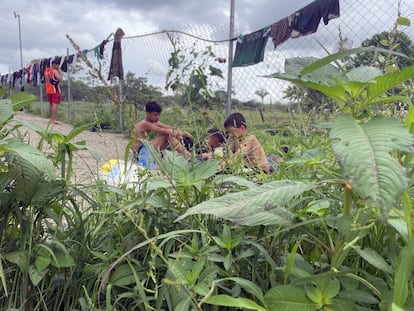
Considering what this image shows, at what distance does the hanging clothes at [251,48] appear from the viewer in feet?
19.2

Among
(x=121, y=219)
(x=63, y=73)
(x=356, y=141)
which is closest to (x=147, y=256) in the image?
(x=121, y=219)

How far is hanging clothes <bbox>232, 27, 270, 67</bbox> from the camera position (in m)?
5.84

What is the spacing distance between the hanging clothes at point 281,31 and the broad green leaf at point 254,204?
5.21 meters

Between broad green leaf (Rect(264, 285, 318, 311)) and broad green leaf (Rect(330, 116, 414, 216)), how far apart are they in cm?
17

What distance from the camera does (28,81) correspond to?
1619 centimetres

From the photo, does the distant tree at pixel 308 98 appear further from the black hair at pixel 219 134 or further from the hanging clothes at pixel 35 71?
the hanging clothes at pixel 35 71

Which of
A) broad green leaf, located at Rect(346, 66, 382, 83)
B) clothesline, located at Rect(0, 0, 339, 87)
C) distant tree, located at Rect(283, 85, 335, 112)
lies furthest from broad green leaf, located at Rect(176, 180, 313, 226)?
clothesline, located at Rect(0, 0, 339, 87)

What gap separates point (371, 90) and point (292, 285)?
327 mm

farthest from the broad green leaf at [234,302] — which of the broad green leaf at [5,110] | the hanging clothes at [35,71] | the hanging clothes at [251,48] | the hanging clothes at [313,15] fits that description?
the hanging clothes at [35,71]

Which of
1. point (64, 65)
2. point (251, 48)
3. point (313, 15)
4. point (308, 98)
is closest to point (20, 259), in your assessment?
point (308, 98)

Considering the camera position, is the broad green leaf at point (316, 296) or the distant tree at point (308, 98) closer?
the broad green leaf at point (316, 296)

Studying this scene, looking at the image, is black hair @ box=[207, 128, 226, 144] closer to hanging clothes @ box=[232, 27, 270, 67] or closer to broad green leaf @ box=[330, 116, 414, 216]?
broad green leaf @ box=[330, 116, 414, 216]

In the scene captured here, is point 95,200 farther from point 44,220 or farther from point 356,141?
point 356,141

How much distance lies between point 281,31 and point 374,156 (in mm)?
5423
